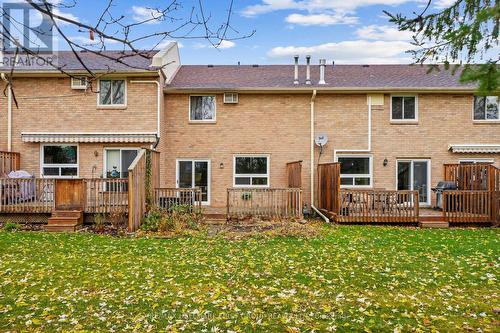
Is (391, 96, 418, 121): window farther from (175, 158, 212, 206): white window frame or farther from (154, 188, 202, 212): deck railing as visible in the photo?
(154, 188, 202, 212): deck railing

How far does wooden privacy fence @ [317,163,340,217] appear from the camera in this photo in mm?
14102

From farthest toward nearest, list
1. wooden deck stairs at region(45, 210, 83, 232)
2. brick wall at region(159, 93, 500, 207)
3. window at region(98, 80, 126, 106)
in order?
brick wall at region(159, 93, 500, 207)
window at region(98, 80, 126, 106)
wooden deck stairs at region(45, 210, 83, 232)

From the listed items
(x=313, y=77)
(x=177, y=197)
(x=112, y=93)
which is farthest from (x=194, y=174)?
(x=313, y=77)

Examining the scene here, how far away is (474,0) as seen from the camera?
4449 millimetres

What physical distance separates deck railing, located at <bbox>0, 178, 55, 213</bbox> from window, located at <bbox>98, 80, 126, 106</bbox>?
4.35m

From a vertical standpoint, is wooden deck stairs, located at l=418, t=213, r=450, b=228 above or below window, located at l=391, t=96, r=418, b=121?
below

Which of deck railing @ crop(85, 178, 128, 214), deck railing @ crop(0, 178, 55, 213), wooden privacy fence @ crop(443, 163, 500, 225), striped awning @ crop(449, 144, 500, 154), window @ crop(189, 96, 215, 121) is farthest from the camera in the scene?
window @ crop(189, 96, 215, 121)

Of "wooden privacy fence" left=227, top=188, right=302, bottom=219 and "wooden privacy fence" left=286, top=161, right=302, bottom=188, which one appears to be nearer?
"wooden privacy fence" left=227, top=188, right=302, bottom=219

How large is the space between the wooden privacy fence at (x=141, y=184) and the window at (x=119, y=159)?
140 cm

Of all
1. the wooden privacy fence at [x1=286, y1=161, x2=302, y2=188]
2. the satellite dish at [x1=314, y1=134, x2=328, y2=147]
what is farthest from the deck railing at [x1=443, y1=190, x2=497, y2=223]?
the wooden privacy fence at [x1=286, y1=161, x2=302, y2=188]

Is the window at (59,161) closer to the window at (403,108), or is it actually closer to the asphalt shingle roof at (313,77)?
the asphalt shingle roof at (313,77)

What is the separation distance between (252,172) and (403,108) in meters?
7.39

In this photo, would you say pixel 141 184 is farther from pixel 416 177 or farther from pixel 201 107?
pixel 416 177

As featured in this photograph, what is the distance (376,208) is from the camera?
1400cm
